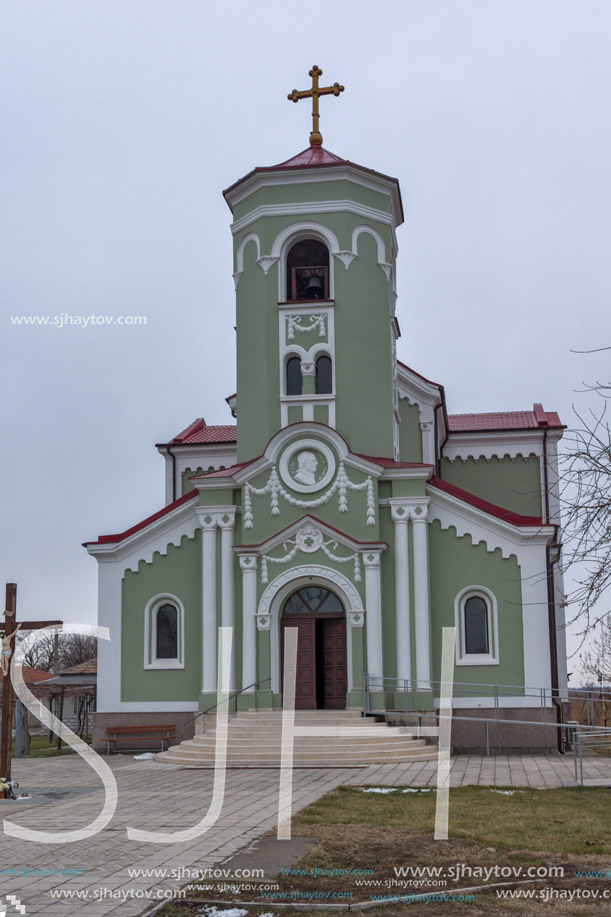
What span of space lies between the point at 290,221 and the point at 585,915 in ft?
59.5

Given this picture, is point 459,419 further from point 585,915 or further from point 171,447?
point 585,915

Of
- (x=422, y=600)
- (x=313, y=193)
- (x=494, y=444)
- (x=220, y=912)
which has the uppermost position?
(x=313, y=193)

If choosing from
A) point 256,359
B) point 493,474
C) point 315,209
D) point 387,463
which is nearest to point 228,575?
point 387,463

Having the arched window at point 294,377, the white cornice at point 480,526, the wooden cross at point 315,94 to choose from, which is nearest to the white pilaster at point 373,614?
the white cornice at point 480,526

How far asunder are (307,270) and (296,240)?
2.33 feet

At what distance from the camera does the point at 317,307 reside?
897 inches

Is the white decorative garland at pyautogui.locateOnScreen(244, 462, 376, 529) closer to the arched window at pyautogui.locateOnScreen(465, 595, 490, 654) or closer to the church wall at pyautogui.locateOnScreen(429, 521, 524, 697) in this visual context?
the church wall at pyautogui.locateOnScreen(429, 521, 524, 697)

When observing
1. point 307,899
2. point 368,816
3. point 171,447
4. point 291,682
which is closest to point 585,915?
point 307,899

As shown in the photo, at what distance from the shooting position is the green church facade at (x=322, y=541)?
21172mm

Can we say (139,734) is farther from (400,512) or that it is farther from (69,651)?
(69,651)

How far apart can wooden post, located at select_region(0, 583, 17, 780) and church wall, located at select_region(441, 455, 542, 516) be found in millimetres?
15889

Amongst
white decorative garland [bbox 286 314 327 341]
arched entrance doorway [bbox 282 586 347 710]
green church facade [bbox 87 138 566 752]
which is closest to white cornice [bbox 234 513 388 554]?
green church facade [bbox 87 138 566 752]

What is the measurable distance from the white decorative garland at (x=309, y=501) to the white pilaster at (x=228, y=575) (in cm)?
45

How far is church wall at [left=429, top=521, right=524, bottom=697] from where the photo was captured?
69.2 ft
